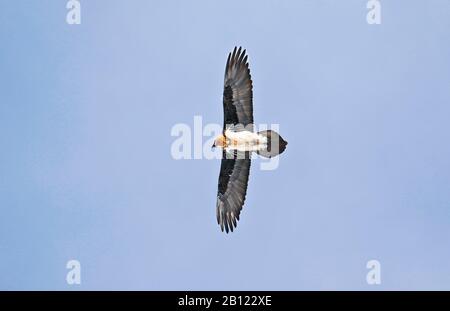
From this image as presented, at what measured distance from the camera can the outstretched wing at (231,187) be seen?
78.7ft

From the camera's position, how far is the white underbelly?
22.7 metres

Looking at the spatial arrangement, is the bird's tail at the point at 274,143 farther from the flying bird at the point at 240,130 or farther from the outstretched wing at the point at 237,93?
the outstretched wing at the point at 237,93

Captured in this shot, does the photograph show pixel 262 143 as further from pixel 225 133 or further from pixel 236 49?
pixel 236 49

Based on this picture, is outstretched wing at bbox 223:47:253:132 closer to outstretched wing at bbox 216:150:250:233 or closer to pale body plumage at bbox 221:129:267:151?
pale body plumage at bbox 221:129:267:151

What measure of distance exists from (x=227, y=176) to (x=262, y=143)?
2.08 meters

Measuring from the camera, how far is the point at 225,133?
23.1m

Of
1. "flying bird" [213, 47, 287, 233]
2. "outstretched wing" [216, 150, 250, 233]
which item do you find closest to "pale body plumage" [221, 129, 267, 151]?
"flying bird" [213, 47, 287, 233]

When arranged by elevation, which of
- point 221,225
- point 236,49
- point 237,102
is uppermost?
point 236,49

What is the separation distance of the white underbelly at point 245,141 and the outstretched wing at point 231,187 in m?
0.59

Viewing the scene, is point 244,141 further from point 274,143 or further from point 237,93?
point 237,93

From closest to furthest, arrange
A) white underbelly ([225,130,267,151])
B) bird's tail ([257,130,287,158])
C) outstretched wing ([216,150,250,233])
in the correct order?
bird's tail ([257,130,287,158])
white underbelly ([225,130,267,151])
outstretched wing ([216,150,250,233])

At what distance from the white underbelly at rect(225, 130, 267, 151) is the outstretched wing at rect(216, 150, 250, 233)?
0.59 m
